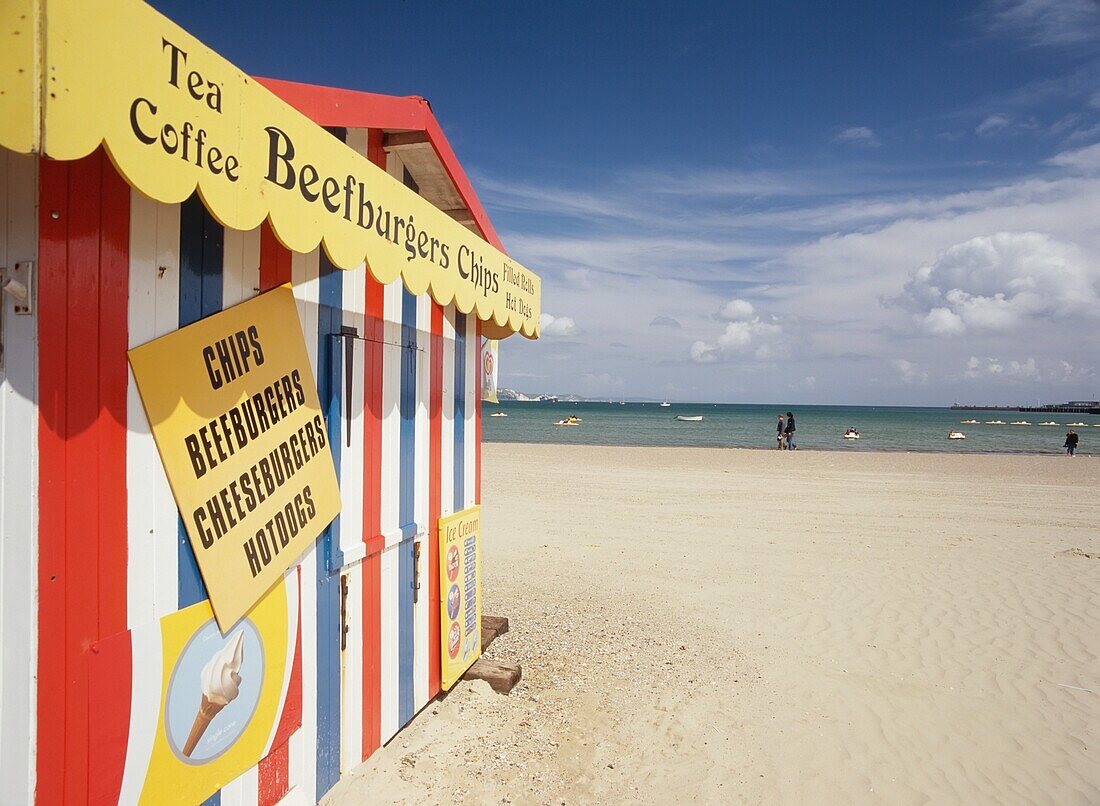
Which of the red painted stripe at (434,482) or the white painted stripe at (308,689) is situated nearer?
the white painted stripe at (308,689)

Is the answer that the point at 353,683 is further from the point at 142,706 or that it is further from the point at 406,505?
the point at 142,706

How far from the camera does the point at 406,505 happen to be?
379 cm

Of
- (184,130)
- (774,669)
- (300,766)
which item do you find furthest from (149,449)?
(774,669)

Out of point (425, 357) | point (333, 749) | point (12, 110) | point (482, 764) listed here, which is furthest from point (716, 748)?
point (12, 110)

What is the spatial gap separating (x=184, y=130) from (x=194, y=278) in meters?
0.75

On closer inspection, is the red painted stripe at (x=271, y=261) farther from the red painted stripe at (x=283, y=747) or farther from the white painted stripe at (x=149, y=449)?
the red painted stripe at (x=283, y=747)

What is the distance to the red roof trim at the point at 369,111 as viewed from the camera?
2.75 meters

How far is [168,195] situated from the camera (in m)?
1.70

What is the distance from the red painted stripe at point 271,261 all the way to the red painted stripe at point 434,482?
1.29 metres

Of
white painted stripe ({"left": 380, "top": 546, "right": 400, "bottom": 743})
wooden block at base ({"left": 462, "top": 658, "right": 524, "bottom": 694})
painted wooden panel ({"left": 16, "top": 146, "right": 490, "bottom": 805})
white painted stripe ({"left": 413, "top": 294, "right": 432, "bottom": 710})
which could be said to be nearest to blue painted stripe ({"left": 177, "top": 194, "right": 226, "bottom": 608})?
painted wooden panel ({"left": 16, "top": 146, "right": 490, "bottom": 805})

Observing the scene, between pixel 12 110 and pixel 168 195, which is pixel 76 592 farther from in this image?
pixel 12 110

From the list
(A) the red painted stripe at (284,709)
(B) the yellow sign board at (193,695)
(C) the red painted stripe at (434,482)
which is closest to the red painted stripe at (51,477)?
(B) the yellow sign board at (193,695)

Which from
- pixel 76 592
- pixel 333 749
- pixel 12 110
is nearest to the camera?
pixel 12 110

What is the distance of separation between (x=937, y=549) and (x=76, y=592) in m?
9.89
